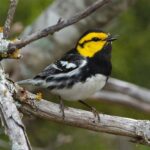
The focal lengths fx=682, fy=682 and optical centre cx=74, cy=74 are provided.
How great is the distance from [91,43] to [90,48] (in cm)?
3

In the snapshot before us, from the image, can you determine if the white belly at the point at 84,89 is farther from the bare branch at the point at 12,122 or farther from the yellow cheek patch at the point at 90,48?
the bare branch at the point at 12,122

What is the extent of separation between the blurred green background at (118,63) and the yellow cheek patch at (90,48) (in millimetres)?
1077

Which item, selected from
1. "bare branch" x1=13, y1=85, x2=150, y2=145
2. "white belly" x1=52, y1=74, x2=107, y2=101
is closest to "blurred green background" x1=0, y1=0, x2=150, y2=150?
"white belly" x1=52, y1=74, x2=107, y2=101

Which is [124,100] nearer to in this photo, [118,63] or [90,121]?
[118,63]

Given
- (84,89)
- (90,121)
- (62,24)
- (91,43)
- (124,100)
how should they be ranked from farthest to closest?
(124,100) → (91,43) → (84,89) → (90,121) → (62,24)

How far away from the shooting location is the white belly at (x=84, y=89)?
339 cm

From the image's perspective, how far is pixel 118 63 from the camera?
4.76m

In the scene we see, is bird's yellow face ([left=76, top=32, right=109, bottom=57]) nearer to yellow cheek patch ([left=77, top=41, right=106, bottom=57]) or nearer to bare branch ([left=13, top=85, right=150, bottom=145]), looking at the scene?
yellow cheek patch ([left=77, top=41, right=106, bottom=57])

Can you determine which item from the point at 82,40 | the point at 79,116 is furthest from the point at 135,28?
the point at 79,116

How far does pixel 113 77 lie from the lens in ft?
16.7

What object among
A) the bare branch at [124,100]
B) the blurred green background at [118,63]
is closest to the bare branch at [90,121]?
the blurred green background at [118,63]

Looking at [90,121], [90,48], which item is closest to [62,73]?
[90,48]

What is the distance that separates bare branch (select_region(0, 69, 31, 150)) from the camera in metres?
2.22

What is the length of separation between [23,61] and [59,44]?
0.84ft
